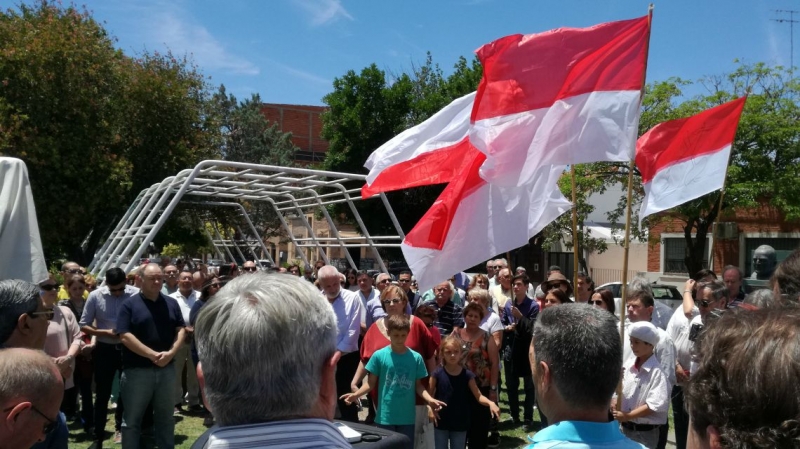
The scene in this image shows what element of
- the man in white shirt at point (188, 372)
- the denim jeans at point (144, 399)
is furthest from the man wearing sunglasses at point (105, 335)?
the man in white shirt at point (188, 372)

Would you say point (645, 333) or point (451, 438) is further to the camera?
point (451, 438)

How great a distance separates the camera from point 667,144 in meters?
6.07

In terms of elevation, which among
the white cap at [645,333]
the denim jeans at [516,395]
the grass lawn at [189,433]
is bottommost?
the grass lawn at [189,433]

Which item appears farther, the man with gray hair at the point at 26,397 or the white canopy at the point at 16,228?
the white canopy at the point at 16,228

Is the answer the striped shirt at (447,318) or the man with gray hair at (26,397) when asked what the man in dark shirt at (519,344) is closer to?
the striped shirt at (447,318)

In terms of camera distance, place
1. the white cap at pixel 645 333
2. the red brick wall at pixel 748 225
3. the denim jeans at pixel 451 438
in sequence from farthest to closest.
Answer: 1. the red brick wall at pixel 748 225
2. the denim jeans at pixel 451 438
3. the white cap at pixel 645 333

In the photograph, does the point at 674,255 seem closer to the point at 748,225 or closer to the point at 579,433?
the point at 748,225

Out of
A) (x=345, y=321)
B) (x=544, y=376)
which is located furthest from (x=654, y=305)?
(x=544, y=376)

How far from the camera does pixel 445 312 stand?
8578 mm

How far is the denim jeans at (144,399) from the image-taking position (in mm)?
6324

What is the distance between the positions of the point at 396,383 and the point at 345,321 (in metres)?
2.07

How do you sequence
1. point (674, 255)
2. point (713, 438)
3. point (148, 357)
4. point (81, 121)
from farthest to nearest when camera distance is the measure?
point (674, 255), point (81, 121), point (148, 357), point (713, 438)

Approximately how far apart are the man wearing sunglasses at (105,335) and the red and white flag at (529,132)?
3714 mm

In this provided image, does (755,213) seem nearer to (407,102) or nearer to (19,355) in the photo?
(407,102)
